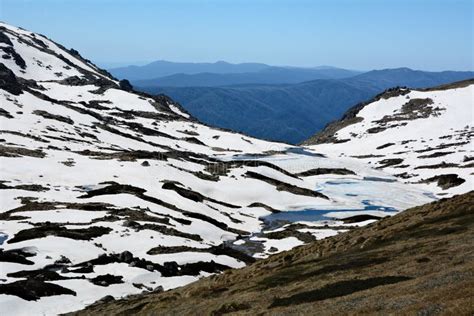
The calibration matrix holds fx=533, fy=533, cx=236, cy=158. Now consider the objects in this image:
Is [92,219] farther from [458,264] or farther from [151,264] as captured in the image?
[458,264]

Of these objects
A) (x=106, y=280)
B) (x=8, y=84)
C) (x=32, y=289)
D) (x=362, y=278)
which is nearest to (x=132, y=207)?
(x=106, y=280)

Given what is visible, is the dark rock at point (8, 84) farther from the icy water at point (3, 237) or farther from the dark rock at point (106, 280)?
the dark rock at point (106, 280)

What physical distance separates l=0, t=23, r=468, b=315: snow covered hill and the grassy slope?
880 centimetres

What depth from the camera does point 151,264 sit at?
177 ft

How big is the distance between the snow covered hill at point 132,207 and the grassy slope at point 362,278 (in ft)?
28.9

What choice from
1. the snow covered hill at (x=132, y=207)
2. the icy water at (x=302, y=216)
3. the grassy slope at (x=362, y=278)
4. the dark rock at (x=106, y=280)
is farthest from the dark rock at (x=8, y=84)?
the grassy slope at (x=362, y=278)

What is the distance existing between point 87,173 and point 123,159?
12.8 m

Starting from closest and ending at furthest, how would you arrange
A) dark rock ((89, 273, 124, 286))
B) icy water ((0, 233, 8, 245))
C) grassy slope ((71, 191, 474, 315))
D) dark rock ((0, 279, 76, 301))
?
grassy slope ((71, 191, 474, 315))
dark rock ((0, 279, 76, 301))
dark rock ((89, 273, 124, 286))
icy water ((0, 233, 8, 245))

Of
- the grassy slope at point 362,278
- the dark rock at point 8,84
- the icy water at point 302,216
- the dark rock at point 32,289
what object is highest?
the dark rock at point 8,84

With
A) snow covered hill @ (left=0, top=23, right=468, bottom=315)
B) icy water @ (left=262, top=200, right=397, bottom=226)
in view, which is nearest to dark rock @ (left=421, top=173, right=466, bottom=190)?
snow covered hill @ (left=0, top=23, right=468, bottom=315)

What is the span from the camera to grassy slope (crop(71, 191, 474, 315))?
80.7ft

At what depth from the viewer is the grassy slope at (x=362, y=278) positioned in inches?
968

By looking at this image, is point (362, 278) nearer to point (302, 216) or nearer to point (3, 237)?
point (3, 237)

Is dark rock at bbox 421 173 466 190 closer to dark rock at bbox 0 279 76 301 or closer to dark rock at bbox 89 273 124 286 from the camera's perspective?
dark rock at bbox 89 273 124 286
